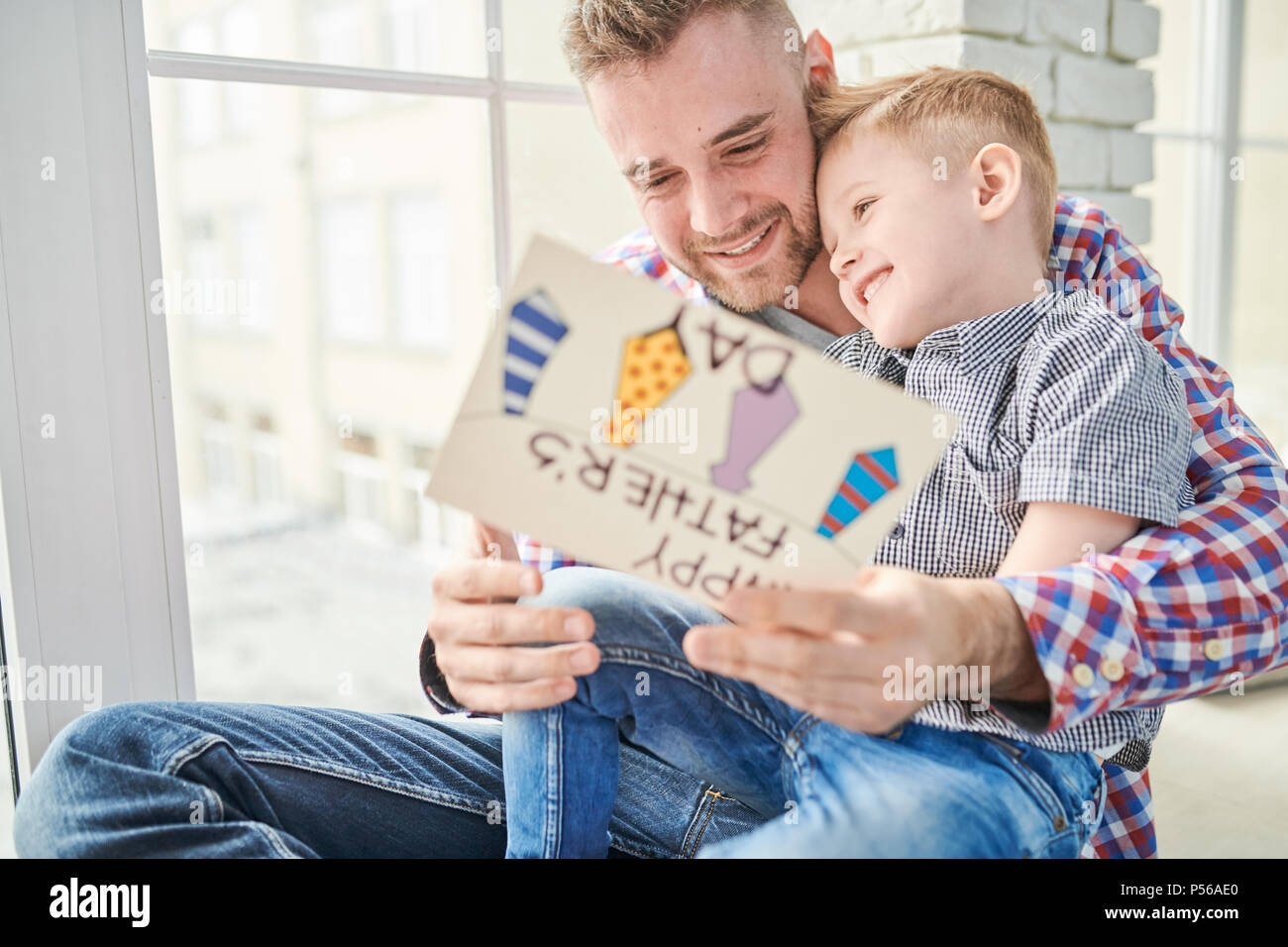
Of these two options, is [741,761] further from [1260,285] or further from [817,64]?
[1260,285]

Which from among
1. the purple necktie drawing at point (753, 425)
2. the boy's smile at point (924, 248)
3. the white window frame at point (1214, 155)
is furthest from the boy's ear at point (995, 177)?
the white window frame at point (1214, 155)

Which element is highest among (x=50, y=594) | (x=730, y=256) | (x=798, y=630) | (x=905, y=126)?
(x=905, y=126)

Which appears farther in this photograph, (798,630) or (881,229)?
(881,229)

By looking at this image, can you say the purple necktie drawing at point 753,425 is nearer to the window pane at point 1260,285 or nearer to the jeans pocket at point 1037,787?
the jeans pocket at point 1037,787

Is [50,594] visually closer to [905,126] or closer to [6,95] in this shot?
[6,95]

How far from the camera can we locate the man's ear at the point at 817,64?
1.20 m

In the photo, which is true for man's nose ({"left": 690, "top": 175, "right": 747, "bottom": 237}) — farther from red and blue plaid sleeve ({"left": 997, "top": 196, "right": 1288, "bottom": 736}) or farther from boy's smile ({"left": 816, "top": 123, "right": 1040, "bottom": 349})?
red and blue plaid sleeve ({"left": 997, "top": 196, "right": 1288, "bottom": 736})

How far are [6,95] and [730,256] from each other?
0.85 metres

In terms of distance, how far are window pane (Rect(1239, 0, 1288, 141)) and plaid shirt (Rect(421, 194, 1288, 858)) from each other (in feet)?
5.89

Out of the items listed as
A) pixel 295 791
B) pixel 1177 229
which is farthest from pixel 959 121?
pixel 1177 229

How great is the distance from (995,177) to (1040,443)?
32 centimetres

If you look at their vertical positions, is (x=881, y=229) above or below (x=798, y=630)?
above
